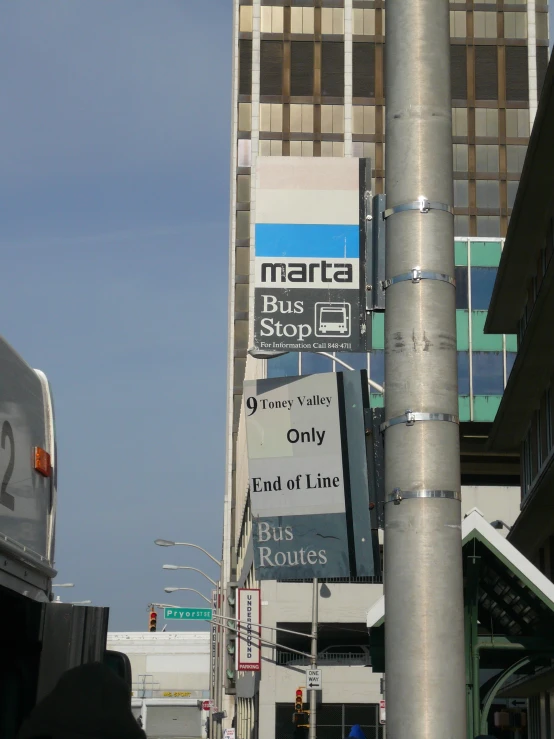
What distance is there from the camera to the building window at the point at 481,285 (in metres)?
65.8

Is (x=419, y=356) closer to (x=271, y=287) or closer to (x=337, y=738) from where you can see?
(x=271, y=287)

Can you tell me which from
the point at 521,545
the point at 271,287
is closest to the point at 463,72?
the point at 521,545

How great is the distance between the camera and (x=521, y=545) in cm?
3497

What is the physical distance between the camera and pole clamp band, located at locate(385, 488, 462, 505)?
5199 millimetres

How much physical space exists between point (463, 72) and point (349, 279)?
296 ft

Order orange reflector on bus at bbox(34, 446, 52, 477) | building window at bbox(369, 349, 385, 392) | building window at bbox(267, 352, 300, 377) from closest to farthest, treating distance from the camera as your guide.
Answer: orange reflector on bus at bbox(34, 446, 52, 477) → building window at bbox(267, 352, 300, 377) → building window at bbox(369, 349, 385, 392)

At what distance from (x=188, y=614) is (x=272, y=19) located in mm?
60483

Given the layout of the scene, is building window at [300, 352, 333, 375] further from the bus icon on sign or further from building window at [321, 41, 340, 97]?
the bus icon on sign

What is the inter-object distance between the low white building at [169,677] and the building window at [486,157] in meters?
61.6

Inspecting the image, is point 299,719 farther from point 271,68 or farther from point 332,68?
point 332,68

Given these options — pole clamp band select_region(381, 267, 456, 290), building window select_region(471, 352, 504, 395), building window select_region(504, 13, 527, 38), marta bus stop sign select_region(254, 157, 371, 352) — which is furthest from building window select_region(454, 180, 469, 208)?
pole clamp band select_region(381, 267, 456, 290)

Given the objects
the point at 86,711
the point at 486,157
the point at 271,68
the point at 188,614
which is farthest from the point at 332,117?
the point at 86,711

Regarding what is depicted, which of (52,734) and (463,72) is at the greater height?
(463,72)

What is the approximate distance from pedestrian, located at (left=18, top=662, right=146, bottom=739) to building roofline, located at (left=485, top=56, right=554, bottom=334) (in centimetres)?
2011
